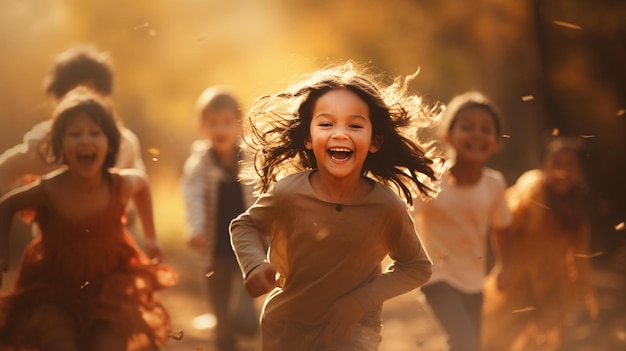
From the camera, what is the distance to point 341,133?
4418mm

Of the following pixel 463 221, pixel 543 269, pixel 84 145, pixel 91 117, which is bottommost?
pixel 543 269

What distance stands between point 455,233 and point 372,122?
1932 millimetres

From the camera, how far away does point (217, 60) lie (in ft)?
59.2

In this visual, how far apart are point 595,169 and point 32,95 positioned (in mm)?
7856

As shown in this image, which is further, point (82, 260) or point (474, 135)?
point (474, 135)

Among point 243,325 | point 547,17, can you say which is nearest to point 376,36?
point 547,17

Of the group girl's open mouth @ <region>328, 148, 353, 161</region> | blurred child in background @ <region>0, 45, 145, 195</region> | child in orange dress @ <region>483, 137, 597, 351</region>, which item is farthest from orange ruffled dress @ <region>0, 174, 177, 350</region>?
child in orange dress @ <region>483, 137, 597, 351</region>

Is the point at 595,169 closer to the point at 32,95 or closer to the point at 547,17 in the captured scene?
the point at 547,17

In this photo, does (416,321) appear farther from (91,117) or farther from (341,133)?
(341,133)

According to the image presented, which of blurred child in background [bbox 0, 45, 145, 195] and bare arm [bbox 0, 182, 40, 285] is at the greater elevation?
blurred child in background [bbox 0, 45, 145, 195]

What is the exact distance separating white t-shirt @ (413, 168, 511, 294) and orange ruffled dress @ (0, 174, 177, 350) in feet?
4.89

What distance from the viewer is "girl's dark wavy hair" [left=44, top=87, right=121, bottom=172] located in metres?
5.68

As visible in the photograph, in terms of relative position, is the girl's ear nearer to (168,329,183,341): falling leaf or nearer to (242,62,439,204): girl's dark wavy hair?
(242,62,439,204): girl's dark wavy hair

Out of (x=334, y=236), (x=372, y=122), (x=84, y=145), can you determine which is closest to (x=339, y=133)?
(x=372, y=122)
